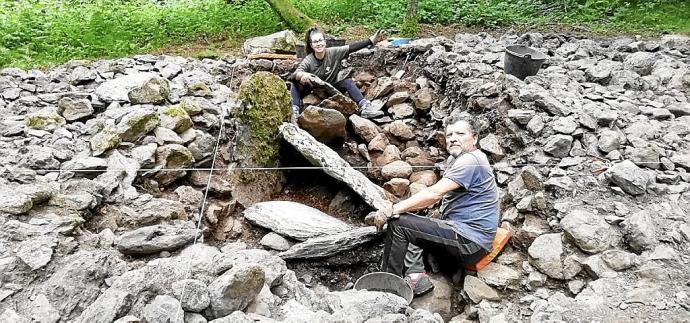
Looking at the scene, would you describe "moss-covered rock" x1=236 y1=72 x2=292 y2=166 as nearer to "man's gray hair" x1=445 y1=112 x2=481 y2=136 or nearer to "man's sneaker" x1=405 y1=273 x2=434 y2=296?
"man's gray hair" x1=445 y1=112 x2=481 y2=136

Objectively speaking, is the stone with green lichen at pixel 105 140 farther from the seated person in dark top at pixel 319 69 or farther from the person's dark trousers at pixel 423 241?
the person's dark trousers at pixel 423 241

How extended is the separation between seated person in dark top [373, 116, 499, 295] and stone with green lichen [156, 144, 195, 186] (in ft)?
7.30

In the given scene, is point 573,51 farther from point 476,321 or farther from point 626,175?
point 476,321

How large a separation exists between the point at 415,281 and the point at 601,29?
800cm

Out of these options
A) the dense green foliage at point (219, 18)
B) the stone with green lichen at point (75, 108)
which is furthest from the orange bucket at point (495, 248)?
the dense green foliage at point (219, 18)

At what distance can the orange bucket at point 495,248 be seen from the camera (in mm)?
4352

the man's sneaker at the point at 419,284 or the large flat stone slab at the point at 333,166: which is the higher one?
the large flat stone slab at the point at 333,166

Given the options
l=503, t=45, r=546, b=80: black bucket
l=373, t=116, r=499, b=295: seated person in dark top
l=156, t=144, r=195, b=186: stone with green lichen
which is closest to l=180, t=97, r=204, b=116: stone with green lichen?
l=156, t=144, r=195, b=186: stone with green lichen

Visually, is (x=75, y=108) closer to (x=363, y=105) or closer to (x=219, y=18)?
(x=363, y=105)

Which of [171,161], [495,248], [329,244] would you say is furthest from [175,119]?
[495,248]

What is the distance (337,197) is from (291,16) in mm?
5949

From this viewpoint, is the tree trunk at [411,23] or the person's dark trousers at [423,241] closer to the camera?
the person's dark trousers at [423,241]

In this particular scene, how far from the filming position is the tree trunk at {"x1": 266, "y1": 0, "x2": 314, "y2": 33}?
34.0ft

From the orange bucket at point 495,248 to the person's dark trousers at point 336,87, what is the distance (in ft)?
11.6
